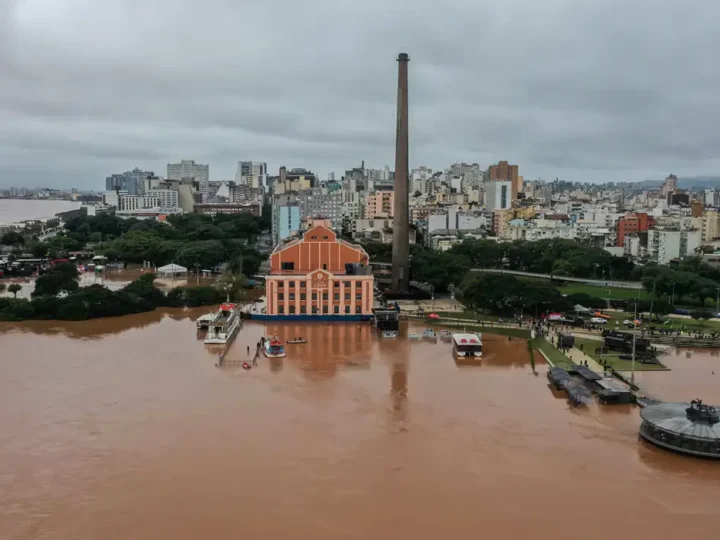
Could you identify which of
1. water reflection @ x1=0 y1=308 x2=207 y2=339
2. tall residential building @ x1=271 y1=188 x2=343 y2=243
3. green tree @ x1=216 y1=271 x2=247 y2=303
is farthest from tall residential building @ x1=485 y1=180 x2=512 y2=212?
water reflection @ x1=0 y1=308 x2=207 y2=339

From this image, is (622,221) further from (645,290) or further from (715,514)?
(715,514)

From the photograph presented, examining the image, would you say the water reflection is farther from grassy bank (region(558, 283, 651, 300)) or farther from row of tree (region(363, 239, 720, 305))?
grassy bank (region(558, 283, 651, 300))

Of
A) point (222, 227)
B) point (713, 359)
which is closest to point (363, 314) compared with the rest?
point (713, 359)

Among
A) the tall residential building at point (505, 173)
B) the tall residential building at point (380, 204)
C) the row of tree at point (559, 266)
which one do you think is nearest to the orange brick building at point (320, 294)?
the row of tree at point (559, 266)

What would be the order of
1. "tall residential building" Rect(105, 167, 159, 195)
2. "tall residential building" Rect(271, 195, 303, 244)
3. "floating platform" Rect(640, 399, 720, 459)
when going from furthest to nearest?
"tall residential building" Rect(105, 167, 159, 195), "tall residential building" Rect(271, 195, 303, 244), "floating platform" Rect(640, 399, 720, 459)

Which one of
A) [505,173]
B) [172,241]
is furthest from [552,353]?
[505,173]

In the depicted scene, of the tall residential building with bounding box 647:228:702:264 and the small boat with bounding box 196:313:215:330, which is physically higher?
the tall residential building with bounding box 647:228:702:264

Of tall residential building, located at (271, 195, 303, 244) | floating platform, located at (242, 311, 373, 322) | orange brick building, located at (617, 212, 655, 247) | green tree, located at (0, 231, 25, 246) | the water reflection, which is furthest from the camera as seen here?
tall residential building, located at (271, 195, 303, 244)

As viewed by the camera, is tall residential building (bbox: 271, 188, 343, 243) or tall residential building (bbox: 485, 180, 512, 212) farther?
tall residential building (bbox: 485, 180, 512, 212)
